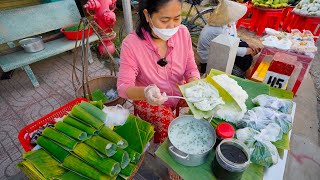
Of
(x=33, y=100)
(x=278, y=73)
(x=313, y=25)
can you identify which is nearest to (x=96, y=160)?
(x=278, y=73)

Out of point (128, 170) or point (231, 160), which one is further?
point (128, 170)

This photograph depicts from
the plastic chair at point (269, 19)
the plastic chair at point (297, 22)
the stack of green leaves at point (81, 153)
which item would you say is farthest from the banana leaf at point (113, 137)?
the plastic chair at point (297, 22)

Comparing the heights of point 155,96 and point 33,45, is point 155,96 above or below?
above

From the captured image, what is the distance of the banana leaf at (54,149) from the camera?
55.2 inches

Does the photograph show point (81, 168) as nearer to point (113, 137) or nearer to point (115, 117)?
point (113, 137)

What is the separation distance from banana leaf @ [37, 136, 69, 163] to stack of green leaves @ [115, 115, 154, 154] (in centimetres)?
44

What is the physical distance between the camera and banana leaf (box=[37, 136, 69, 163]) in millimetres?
1401

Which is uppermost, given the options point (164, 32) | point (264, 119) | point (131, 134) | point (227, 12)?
point (164, 32)

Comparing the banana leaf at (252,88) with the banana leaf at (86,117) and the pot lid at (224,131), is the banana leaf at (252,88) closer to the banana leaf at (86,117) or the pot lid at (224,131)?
the pot lid at (224,131)

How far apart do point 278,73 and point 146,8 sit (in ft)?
5.39

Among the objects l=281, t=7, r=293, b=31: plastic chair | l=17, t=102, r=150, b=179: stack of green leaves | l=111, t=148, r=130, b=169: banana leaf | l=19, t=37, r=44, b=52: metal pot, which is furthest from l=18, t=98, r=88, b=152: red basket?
l=281, t=7, r=293, b=31: plastic chair

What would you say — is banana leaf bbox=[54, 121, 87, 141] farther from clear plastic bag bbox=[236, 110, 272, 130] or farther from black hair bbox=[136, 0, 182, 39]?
clear plastic bag bbox=[236, 110, 272, 130]

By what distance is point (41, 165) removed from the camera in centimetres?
134

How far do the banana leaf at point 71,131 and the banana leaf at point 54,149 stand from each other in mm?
111
